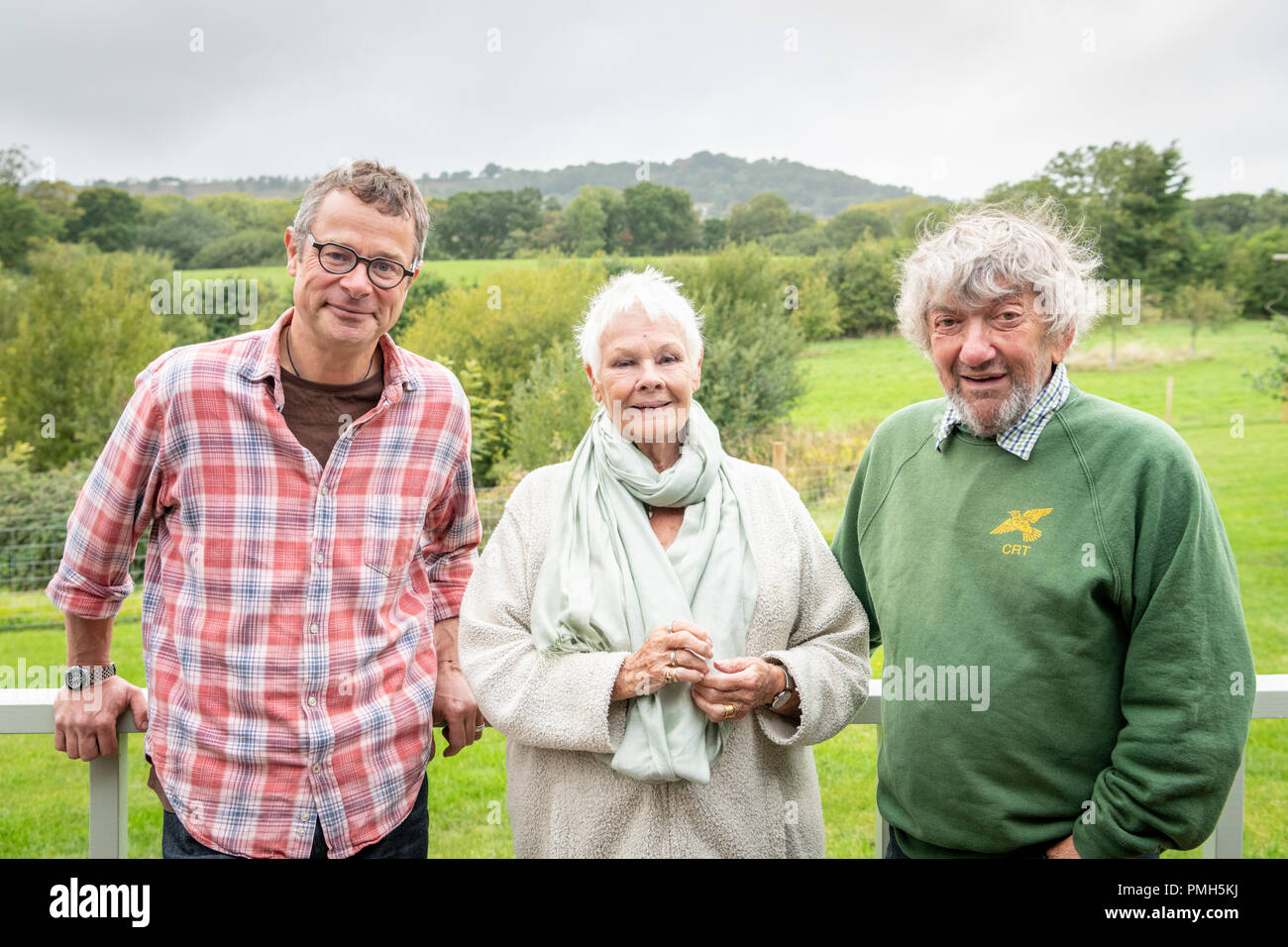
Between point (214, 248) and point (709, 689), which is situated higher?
point (214, 248)

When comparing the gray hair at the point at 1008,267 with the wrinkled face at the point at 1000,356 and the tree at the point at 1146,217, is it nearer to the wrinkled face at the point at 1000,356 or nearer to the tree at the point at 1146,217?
the wrinkled face at the point at 1000,356

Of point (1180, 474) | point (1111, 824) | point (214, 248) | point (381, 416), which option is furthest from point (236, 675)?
point (214, 248)

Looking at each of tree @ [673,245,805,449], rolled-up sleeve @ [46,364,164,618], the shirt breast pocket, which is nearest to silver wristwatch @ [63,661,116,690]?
rolled-up sleeve @ [46,364,164,618]

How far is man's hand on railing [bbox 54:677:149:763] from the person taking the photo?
6.73 feet

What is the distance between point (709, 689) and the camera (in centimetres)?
184

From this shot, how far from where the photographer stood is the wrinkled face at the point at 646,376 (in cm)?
200

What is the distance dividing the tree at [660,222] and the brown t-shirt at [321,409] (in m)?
20.4

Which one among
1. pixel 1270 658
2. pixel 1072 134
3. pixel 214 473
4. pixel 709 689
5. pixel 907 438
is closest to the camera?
pixel 709 689

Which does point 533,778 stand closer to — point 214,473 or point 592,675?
point 592,675

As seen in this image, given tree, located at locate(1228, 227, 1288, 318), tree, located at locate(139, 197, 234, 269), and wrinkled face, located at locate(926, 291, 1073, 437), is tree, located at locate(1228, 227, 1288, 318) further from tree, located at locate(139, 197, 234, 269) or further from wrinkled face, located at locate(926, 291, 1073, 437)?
tree, located at locate(139, 197, 234, 269)

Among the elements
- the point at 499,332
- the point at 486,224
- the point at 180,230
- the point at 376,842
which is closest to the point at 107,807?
the point at 376,842

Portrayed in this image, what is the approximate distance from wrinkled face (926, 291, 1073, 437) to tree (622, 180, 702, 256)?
2053cm

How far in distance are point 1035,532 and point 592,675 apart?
0.88 m

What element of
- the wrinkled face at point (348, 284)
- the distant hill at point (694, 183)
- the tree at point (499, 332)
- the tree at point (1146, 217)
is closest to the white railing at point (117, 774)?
the wrinkled face at point (348, 284)
